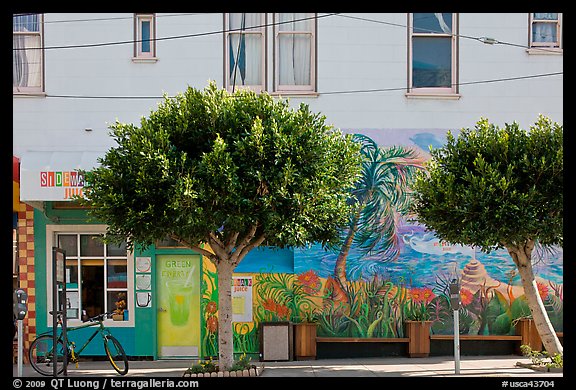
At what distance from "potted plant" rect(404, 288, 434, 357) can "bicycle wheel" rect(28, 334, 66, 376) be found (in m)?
6.80

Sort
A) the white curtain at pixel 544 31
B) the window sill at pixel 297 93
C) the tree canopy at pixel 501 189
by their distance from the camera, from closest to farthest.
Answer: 1. the tree canopy at pixel 501 189
2. the window sill at pixel 297 93
3. the white curtain at pixel 544 31

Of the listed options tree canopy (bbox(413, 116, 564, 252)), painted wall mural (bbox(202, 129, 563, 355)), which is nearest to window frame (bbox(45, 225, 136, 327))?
painted wall mural (bbox(202, 129, 563, 355))

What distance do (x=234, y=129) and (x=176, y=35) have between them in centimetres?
435

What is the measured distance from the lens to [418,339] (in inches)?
Result: 597

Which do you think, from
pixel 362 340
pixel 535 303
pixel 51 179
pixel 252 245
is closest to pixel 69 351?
pixel 51 179

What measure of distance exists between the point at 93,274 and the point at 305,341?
4.66 m

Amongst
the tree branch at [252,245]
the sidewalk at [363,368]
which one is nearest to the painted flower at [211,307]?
the sidewalk at [363,368]

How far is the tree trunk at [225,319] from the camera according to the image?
12.5 m

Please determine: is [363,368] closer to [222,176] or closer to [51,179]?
[222,176]

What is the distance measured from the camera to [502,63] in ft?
52.0

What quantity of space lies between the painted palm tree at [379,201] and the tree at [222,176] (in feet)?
9.44

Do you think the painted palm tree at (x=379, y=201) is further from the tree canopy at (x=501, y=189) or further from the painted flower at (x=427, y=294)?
the tree canopy at (x=501, y=189)
